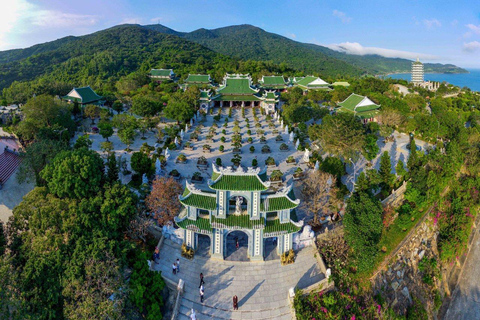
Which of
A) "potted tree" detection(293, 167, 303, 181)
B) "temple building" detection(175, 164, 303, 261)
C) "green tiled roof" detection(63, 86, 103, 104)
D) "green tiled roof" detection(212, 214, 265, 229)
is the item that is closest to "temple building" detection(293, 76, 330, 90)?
"green tiled roof" detection(63, 86, 103, 104)

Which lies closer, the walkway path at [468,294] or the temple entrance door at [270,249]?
the temple entrance door at [270,249]

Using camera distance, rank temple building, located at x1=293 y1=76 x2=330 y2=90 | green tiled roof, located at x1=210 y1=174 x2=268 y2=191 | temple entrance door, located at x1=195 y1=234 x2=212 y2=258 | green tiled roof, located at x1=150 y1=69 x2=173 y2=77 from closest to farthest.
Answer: green tiled roof, located at x1=210 y1=174 x2=268 y2=191
temple entrance door, located at x1=195 y1=234 x2=212 y2=258
temple building, located at x1=293 y1=76 x2=330 y2=90
green tiled roof, located at x1=150 y1=69 x2=173 y2=77

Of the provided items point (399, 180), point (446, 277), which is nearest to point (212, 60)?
point (399, 180)

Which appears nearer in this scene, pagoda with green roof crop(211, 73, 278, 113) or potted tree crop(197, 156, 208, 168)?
potted tree crop(197, 156, 208, 168)

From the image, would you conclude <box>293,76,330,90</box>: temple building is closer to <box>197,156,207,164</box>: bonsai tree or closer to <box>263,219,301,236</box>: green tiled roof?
<box>197,156,207,164</box>: bonsai tree

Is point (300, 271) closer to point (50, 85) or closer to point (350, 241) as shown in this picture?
point (350, 241)

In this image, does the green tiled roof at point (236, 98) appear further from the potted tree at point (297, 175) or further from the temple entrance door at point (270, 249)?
the temple entrance door at point (270, 249)

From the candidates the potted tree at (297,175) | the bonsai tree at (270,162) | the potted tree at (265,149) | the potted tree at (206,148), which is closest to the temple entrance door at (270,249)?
the potted tree at (297,175)
